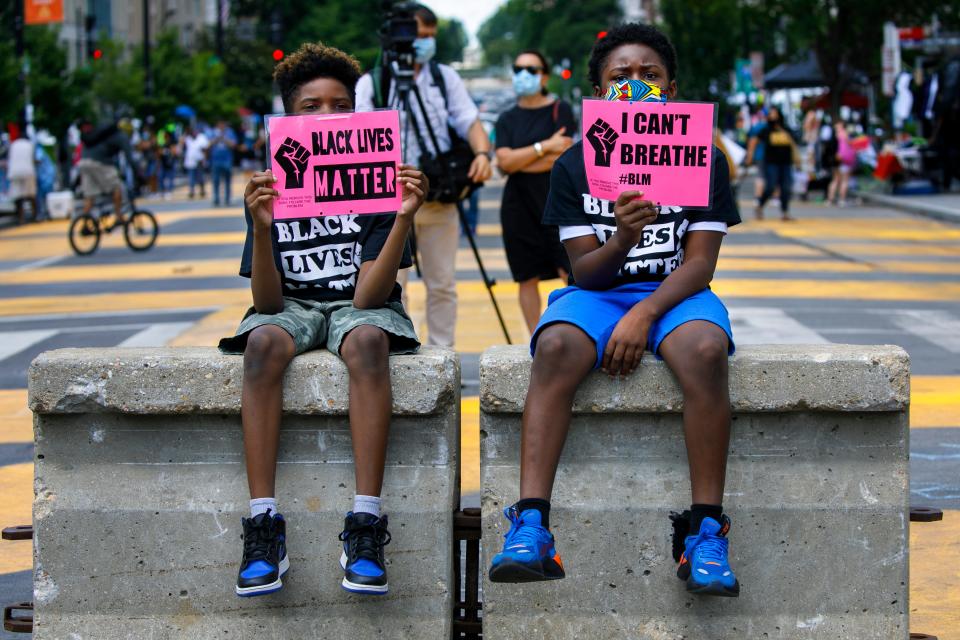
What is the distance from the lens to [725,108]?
5591 centimetres

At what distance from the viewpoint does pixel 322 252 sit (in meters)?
4.52

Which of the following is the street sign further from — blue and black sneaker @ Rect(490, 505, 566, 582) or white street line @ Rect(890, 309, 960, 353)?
blue and black sneaker @ Rect(490, 505, 566, 582)

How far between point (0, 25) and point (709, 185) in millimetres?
31645

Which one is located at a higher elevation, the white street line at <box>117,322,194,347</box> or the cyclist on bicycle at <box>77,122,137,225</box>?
the cyclist on bicycle at <box>77,122,137,225</box>

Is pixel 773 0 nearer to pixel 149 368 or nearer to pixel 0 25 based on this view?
pixel 0 25

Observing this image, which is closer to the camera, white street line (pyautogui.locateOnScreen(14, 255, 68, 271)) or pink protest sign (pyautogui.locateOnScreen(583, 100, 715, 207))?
pink protest sign (pyautogui.locateOnScreen(583, 100, 715, 207))

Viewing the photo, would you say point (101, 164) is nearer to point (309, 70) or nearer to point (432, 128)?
point (432, 128)

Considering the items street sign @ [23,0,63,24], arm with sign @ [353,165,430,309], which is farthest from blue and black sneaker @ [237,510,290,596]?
street sign @ [23,0,63,24]

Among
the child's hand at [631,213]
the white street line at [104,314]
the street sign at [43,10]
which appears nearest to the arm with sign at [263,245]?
the child's hand at [631,213]

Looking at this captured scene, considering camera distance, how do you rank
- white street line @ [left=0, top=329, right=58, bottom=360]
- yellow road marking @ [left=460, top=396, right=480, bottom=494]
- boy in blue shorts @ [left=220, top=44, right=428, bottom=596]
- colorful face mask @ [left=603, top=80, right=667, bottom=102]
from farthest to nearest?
white street line @ [left=0, top=329, right=58, bottom=360], yellow road marking @ [left=460, top=396, right=480, bottom=494], colorful face mask @ [left=603, top=80, right=667, bottom=102], boy in blue shorts @ [left=220, top=44, right=428, bottom=596]

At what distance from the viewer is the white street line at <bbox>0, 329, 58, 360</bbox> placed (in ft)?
34.9

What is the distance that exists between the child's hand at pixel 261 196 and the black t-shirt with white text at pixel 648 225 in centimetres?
82

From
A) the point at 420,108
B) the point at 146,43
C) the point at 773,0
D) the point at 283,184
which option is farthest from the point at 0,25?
the point at 283,184

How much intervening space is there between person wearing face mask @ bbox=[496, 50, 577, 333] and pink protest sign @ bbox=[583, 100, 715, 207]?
3842 mm
